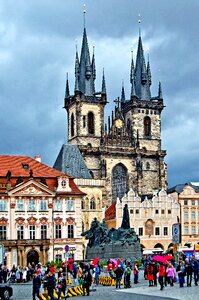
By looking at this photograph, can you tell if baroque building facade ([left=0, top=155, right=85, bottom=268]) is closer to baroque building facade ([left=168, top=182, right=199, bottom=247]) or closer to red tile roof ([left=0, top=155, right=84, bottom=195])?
red tile roof ([left=0, top=155, right=84, bottom=195])

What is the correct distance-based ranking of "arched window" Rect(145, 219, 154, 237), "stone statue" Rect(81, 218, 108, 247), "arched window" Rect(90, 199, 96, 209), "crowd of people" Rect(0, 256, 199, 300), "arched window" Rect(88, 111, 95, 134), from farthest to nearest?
"arched window" Rect(88, 111, 95, 134) → "arched window" Rect(145, 219, 154, 237) → "arched window" Rect(90, 199, 96, 209) → "stone statue" Rect(81, 218, 108, 247) → "crowd of people" Rect(0, 256, 199, 300)

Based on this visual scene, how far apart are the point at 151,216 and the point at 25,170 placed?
880 inches

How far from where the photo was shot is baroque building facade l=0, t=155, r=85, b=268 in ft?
176

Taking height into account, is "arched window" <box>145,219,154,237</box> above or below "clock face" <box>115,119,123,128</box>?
below

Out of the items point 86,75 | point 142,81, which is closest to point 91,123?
point 86,75

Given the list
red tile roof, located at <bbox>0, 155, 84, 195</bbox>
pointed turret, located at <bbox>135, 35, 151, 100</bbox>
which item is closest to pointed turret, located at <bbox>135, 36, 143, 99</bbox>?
pointed turret, located at <bbox>135, 35, 151, 100</bbox>

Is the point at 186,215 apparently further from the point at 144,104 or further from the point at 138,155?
the point at 144,104

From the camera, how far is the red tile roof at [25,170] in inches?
2180

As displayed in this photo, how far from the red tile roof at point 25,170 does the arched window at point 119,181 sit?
87.9 feet

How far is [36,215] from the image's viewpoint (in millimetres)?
54812

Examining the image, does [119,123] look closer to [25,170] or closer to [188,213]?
[188,213]

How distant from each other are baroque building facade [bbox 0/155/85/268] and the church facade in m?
21.6

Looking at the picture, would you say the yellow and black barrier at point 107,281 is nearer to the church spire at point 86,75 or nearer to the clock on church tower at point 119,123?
the clock on church tower at point 119,123

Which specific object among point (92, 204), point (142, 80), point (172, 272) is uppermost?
point (142, 80)
